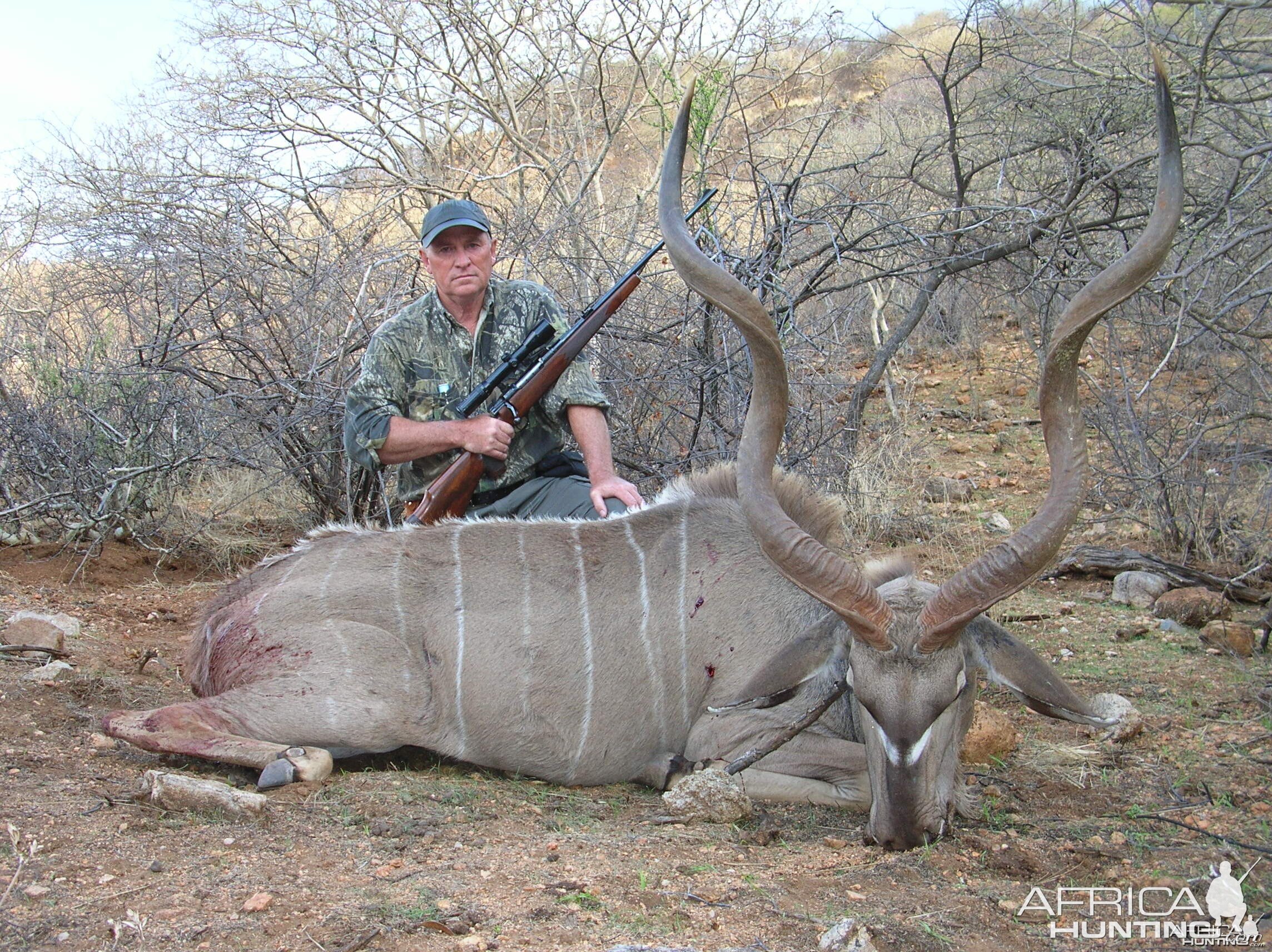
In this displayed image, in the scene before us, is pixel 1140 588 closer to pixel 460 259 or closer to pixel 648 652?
pixel 648 652

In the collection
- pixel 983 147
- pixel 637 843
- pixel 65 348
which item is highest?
pixel 983 147

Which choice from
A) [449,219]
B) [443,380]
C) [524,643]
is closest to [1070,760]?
[524,643]

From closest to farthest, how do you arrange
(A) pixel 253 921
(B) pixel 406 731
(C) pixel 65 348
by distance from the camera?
(A) pixel 253 921 → (B) pixel 406 731 → (C) pixel 65 348

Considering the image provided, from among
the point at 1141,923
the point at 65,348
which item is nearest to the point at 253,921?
the point at 1141,923

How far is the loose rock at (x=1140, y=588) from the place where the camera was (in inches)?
183

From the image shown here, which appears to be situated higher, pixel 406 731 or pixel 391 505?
pixel 391 505

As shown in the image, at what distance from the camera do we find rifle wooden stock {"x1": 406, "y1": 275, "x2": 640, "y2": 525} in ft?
12.3

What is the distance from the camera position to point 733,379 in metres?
4.56

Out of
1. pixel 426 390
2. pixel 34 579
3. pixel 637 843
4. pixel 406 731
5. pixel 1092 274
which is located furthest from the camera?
pixel 34 579

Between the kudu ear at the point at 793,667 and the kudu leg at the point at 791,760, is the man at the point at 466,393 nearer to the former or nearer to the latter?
the kudu leg at the point at 791,760

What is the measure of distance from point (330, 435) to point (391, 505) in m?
0.43

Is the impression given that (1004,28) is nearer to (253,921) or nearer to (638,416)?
(638,416)

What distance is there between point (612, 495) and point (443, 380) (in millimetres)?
808

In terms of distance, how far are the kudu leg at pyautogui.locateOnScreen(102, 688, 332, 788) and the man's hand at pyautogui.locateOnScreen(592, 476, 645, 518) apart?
4.14 feet
